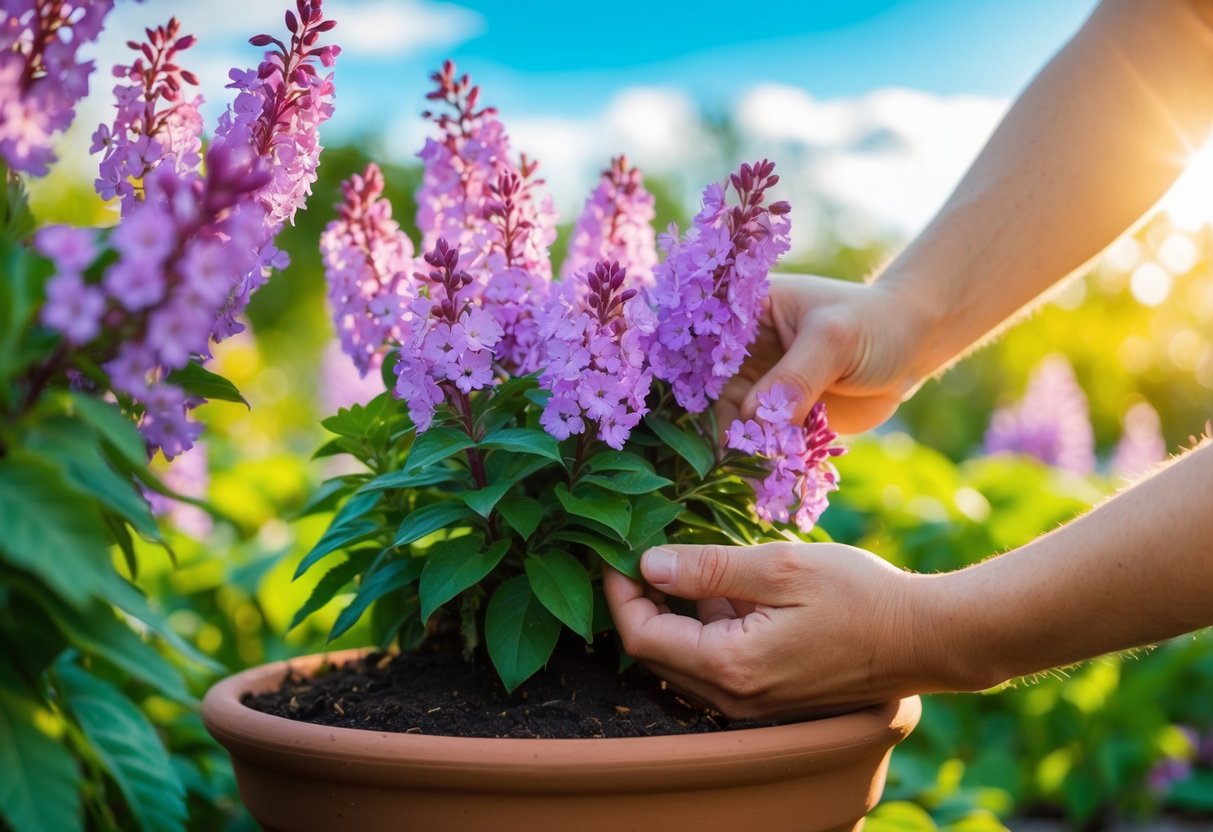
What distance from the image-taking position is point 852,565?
1.39 metres

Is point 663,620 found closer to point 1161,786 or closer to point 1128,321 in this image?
point 1161,786

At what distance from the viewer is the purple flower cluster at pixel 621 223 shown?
1824 mm

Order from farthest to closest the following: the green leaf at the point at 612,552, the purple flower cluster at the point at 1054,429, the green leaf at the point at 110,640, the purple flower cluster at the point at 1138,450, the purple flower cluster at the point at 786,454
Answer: the purple flower cluster at the point at 1054,429 < the purple flower cluster at the point at 1138,450 < the purple flower cluster at the point at 786,454 < the green leaf at the point at 612,552 < the green leaf at the point at 110,640

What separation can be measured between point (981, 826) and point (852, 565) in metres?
1.06

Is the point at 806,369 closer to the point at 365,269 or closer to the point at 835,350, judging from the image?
the point at 835,350

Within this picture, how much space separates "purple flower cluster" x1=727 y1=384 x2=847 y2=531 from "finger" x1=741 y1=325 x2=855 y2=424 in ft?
0.13

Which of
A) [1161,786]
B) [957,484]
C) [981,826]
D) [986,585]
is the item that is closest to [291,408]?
[957,484]

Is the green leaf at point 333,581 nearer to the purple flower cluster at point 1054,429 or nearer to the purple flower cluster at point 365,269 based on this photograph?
the purple flower cluster at point 365,269

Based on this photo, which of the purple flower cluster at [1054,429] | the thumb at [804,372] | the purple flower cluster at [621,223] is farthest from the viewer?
the purple flower cluster at [1054,429]

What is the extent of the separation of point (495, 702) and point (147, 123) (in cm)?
89

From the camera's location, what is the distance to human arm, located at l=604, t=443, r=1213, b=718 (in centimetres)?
128

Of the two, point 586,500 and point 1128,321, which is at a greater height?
point 1128,321

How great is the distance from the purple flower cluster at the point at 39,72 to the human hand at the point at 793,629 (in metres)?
0.85

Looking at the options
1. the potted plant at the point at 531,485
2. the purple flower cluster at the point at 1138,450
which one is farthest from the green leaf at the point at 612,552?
the purple flower cluster at the point at 1138,450
